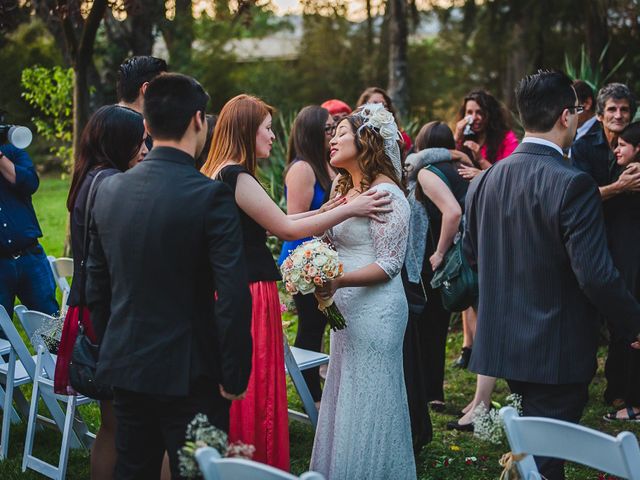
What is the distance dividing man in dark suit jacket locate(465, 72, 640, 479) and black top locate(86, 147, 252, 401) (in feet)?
4.31

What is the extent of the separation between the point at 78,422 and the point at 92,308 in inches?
78.4

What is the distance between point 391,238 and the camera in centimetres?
408

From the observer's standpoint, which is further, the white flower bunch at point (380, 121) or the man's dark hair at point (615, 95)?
the man's dark hair at point (615, 95)

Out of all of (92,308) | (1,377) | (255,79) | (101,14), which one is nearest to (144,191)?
(92,308)

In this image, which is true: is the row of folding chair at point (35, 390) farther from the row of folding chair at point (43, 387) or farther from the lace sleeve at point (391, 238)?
the lace sleeve at point (391, 238)

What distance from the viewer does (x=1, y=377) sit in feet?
17.7

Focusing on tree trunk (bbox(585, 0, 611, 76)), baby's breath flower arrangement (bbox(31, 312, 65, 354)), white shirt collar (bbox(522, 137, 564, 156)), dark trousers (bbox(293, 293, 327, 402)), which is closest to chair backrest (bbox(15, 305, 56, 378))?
baby's breath flower arrangement (bbox(31, 312, 65, 354))

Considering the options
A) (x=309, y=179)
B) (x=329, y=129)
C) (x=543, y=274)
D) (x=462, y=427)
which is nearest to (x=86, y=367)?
(x=543, y=274)

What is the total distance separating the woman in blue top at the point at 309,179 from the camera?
5676 millimetres

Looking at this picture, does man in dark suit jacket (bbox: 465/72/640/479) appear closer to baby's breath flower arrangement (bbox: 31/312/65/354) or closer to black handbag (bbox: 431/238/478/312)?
black handbag (bbox: 431/238/478/312)

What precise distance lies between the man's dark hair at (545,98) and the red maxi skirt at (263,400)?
149 cm

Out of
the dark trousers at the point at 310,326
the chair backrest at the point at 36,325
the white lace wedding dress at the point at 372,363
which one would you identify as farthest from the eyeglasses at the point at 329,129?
the chair backrest at the point at 36,325

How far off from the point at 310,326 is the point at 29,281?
193 centimetres

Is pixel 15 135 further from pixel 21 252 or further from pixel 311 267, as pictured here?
pixel 311 267
